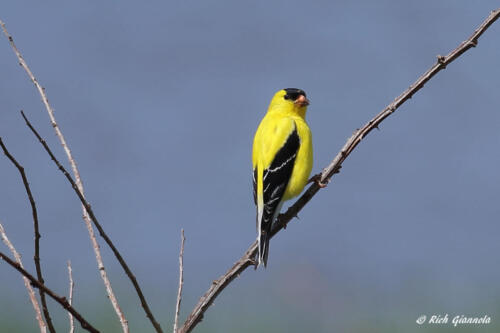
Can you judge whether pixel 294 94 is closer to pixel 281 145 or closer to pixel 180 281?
pixel 281 145

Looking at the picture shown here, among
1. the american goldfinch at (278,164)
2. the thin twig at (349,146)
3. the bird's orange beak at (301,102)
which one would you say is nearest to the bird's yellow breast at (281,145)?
the american goldfinch at (278,164)

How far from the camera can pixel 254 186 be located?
335cm

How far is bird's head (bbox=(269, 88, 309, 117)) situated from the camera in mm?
3820

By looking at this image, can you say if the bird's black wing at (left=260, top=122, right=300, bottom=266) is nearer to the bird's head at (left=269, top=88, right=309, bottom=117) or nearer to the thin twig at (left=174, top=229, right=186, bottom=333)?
the bird's head at (left=269, top=88, right=309, bottom=117)

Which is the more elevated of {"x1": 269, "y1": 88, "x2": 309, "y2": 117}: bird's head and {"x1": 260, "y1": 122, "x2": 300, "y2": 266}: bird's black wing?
{"x1": 269, "y1": 88, "x2": 309, "y2": 117}: bird's head

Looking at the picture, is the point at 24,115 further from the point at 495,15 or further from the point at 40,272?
the point at 495,15

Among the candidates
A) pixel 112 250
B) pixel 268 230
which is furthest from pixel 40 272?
pixel 268 230

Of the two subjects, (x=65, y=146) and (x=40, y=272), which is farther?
(x=65, y=146)

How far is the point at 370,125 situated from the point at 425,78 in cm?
25

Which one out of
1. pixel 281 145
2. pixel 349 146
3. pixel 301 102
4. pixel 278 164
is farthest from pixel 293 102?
pixel 349 146

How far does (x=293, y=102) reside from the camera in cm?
384

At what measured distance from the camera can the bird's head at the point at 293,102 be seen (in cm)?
382

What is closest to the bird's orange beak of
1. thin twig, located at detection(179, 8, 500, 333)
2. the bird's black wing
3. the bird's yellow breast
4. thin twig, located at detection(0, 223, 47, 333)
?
the bird's yellow breast

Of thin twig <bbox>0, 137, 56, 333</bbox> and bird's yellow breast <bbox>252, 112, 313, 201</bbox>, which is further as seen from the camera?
bird's yellow breast <bbox>252, 112, 313, 201</bbox>
